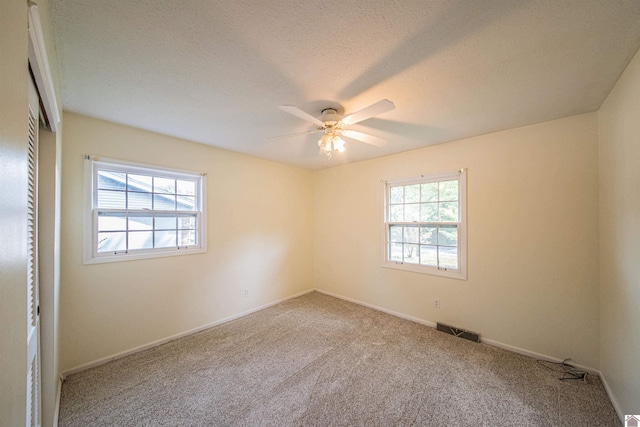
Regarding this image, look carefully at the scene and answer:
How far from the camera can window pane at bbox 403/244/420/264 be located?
10.6ft

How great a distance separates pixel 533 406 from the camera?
1.76 metres

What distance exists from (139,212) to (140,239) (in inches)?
11.7

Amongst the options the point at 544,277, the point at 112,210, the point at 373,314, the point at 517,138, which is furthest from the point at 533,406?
the point at 112,210

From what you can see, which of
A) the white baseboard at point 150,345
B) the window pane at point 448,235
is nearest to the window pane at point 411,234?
the window pane at point 448,235

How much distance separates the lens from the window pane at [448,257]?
2923 mm

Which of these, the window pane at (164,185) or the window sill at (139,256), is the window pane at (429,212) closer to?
the window sill at (139,256)

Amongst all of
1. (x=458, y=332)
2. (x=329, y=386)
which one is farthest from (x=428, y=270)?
(x=329, y=386)

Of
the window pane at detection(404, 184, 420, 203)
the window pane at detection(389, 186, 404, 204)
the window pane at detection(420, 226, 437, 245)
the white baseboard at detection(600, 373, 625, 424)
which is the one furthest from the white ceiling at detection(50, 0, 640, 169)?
the white baseboard at detection(600, 373, 625, 424)

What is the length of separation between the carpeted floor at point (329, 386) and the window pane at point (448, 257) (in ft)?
2.78

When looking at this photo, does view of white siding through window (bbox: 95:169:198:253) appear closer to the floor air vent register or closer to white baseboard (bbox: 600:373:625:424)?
the floor air vent register

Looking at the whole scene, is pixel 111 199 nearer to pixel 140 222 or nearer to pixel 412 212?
pixel 140 222

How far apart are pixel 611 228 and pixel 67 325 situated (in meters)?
4.71

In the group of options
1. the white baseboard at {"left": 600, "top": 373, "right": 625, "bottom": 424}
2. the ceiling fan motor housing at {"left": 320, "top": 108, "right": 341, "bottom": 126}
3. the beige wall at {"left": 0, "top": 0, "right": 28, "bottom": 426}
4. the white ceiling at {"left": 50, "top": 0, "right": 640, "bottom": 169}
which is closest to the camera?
the beige wall at {"left": 0, "top": 0, "right": 28, "bottom": 426}

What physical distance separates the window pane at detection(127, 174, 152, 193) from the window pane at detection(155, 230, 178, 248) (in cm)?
51
